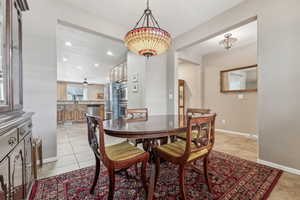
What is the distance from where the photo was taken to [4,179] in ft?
2.43

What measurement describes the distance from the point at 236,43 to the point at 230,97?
151 cm

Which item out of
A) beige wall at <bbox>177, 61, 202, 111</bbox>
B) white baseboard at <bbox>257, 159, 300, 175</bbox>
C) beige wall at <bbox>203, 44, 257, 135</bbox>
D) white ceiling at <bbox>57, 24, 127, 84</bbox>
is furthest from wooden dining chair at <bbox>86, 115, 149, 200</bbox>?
beige wall at <bbox>177, 61, 202, 111</bbox>

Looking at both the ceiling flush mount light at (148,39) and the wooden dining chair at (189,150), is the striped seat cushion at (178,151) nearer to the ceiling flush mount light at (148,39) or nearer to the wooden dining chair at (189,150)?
the wooden dining chair at (189,150)

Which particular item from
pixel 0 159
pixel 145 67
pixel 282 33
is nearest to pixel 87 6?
pixel 145 67

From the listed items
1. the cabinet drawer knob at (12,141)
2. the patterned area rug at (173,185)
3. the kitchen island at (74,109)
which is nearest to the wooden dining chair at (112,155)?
the patterned area rug at (173,185)

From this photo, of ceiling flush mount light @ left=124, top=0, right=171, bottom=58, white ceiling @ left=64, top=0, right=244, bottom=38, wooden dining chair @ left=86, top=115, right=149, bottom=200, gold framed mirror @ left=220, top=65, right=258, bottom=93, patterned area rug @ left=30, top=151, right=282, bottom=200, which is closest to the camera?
wooden dining chair @ left=86, top=115, right=149, bottom=200

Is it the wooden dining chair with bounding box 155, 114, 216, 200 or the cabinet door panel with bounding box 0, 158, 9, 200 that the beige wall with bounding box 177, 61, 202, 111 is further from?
the cabinet door panel with bounding box 0, 158, 9, 200

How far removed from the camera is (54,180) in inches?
64.0

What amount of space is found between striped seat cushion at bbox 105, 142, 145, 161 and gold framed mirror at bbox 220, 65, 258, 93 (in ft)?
12.0

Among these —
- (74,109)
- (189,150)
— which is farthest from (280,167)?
(74,109)

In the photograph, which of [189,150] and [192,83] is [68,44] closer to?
→ [192,83]

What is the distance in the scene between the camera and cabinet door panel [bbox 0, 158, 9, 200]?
2.31ft

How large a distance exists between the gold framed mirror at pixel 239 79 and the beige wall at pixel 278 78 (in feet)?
5.60

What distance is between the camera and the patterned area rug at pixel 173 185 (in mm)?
1354
